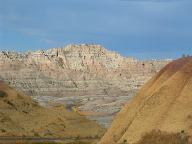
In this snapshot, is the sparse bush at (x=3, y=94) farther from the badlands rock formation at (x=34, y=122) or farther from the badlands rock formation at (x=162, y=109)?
the badlands rock formation at (x=162, y=109)

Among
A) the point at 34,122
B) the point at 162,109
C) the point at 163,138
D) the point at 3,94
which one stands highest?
the point at 3,94

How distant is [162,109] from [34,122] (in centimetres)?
8147

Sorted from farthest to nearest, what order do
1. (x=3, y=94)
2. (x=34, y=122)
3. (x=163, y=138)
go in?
(x=3, y=94) → (x=34, y=122) → (x=163, y=138)

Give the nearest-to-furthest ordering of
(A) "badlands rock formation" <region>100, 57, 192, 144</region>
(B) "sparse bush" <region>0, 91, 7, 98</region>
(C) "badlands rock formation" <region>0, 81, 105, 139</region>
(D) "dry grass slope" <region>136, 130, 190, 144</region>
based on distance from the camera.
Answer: (D) "dry grass slope" <region>136, 130, 190, 144</region>, (A) "badlands rock formation" <region>100, 57, 192, 144</region>, (C) "badlands rock formation" <region>0, 81, 105, 139</region>, (B) "sparse bush" <region>0, 91, 7, 98</region>

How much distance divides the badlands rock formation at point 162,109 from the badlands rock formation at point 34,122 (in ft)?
210

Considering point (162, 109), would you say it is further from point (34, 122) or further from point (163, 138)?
point (34, 122)

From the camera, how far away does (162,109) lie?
4600cm

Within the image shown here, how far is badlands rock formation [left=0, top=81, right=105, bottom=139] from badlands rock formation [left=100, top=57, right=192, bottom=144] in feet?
210

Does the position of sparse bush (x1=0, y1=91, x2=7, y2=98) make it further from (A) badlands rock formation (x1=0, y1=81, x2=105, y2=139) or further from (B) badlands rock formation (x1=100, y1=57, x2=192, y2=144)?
(B) badlands rock formation (x1=100, y1=57, x2=192, y2=144)

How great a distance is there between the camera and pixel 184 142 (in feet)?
136

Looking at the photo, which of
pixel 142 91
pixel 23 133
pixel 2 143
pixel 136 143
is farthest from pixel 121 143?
pixel 23 133

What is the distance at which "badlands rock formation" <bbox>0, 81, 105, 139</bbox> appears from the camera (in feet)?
387

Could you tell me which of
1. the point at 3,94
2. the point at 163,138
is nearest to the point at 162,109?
the point at 163,138

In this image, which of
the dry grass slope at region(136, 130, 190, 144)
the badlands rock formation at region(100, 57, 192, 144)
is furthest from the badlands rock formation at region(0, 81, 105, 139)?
the dry grass slope at region(136, 130, 190, 144)
